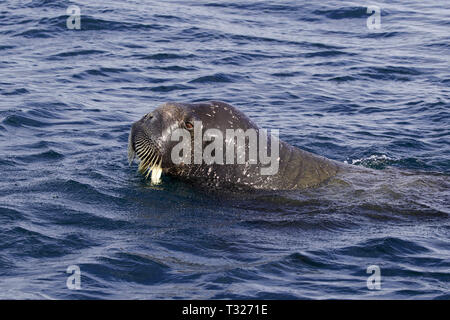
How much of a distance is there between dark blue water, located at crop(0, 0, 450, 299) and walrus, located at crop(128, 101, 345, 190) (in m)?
0.23

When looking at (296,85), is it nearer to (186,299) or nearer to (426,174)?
(426,174)

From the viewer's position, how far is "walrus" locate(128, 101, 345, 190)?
9.98m

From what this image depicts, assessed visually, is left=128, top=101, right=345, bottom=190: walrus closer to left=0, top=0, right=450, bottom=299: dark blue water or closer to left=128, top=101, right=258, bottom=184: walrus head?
left=128, top=101, right=258, bottom=184: walrus head

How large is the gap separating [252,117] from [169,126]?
5.59 metres

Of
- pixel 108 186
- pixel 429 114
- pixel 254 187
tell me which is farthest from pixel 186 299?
pixel 429 114

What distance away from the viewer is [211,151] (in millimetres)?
10102

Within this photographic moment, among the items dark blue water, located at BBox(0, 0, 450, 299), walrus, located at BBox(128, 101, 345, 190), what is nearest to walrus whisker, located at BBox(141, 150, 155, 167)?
walrus, located at BBox(128, 101, 345, 190)

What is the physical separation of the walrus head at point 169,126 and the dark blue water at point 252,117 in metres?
0.43

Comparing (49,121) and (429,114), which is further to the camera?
(429,114)

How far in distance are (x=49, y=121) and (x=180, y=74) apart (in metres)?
4.33

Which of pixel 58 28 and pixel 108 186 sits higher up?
pixel 58 28

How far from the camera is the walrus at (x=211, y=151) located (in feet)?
32.7

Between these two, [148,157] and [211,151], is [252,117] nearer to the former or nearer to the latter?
[211,151]
